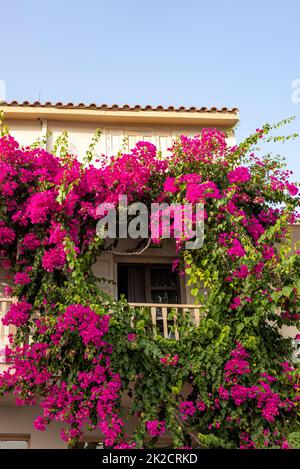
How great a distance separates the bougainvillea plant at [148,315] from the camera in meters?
8.10

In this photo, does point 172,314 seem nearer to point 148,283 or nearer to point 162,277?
point 148,283

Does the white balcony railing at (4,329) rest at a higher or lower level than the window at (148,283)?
lower

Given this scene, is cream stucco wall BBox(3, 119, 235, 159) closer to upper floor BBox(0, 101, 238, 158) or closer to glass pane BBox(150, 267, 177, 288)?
upper floor BBox(0, 101, 238, 158)

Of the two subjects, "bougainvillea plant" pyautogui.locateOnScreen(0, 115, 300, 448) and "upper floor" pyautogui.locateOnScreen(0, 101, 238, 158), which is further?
"upper floor" pyautogui.locateOnScreen(0, 101, 238, 158)

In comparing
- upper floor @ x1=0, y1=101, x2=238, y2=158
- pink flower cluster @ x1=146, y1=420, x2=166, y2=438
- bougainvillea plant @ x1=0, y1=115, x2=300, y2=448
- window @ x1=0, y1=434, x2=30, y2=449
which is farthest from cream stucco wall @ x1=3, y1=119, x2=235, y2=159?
pink flower cluster @ x1=146, y1=420, x2=166, y2=438

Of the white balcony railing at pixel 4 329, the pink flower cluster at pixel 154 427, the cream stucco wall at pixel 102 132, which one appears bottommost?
the pink flower cluster at pixel 154 427

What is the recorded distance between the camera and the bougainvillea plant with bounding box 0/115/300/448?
810 cm

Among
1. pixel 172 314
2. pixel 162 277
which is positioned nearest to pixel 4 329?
pixel 172 314

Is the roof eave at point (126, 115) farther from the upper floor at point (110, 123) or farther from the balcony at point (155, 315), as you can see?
the balcony at point (155, 315)

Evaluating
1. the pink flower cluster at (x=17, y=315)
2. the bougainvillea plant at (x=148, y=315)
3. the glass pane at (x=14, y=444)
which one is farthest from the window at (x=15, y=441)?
the pink flower cluster at (x=17, y=315)

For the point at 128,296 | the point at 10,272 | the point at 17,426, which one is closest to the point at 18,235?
the point at 10,272

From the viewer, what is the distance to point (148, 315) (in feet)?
29.2

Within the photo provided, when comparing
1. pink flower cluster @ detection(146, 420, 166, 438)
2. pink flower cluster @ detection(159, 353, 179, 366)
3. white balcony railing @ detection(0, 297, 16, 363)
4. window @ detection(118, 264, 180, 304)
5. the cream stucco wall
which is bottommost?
pink flower cluster @ detection(146, 420, 166, 438)

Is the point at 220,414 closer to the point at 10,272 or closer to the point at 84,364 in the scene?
the point at 84,364
